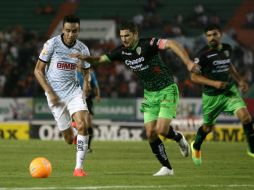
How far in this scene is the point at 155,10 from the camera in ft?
127

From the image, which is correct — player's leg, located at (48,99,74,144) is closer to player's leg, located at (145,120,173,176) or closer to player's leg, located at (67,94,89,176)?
player's leg, located at (67,94,89,176)

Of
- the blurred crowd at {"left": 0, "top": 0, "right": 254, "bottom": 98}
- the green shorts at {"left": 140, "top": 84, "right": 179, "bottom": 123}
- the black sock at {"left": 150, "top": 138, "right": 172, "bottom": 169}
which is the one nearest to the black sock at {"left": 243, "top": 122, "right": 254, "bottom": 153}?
the green shorts at {"left": 140, "top": 84, "right": 179, "bottom": 123}

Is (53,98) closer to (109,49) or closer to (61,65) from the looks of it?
(61,65)

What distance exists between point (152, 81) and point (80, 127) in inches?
53.7

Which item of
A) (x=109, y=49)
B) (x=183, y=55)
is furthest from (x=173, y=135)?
(x=109, y=49)

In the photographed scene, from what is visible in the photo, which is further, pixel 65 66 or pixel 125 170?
pixel 125 170

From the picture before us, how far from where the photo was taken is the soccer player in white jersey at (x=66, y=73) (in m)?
12.9

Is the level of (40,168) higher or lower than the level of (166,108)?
lower

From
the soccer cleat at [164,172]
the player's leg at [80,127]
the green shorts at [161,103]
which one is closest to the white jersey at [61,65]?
the player's leg at [80,127]

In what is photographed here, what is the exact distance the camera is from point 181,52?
36.3 ft

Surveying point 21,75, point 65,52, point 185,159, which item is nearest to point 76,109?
point 65,52

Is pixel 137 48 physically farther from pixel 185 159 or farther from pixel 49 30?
pixel 49 30

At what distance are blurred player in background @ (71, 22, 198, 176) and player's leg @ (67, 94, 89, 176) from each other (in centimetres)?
82

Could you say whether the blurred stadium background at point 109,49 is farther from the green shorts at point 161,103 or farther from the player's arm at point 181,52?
the player's arm at point 181,52
